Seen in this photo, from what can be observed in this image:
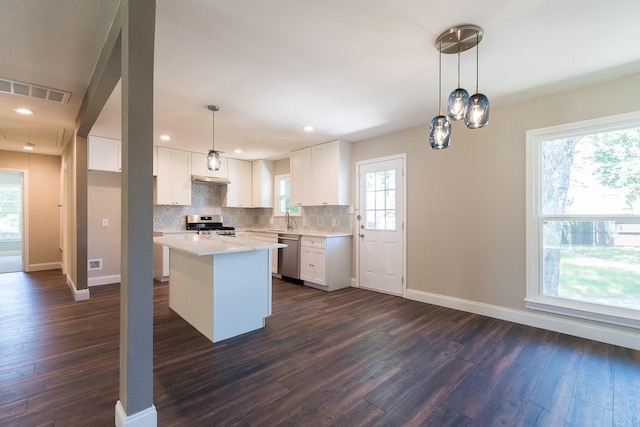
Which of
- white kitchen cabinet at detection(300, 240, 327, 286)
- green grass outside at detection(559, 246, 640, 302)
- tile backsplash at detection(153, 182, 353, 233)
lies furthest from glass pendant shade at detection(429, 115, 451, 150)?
tile backsplash at detection(153, 182, 353, 233)

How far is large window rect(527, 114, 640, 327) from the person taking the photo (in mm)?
2684

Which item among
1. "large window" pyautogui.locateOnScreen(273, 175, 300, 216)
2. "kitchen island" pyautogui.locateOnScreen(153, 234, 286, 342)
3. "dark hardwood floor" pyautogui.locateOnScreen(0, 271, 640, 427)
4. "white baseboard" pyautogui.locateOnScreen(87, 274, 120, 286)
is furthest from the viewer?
"large window" pyautogui.locateOnScreen(273, 175, 300, 216)

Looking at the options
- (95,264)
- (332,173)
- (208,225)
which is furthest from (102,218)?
(332,173)

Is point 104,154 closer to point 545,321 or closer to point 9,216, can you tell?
point 545,321

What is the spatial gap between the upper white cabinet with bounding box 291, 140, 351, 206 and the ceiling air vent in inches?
131

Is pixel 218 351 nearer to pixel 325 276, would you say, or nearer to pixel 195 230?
pixel 325 276

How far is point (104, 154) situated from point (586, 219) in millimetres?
6558

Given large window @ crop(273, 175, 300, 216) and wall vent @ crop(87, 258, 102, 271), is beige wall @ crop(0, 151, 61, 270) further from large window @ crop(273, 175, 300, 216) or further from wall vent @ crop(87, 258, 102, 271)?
large window @ crop(273, 175, 300, 216)

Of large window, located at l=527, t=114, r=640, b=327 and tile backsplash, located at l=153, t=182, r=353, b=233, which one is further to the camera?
tile backsplash, located at l=153, t=182, r=353, b=233

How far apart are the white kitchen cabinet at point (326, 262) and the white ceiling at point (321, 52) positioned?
203cm

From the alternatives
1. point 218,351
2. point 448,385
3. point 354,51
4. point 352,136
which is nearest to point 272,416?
point 218,351

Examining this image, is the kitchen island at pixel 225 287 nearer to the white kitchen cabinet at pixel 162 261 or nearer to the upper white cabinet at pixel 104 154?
the white kitchen cabinet at pixel 162 261

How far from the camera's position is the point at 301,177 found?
543 cm

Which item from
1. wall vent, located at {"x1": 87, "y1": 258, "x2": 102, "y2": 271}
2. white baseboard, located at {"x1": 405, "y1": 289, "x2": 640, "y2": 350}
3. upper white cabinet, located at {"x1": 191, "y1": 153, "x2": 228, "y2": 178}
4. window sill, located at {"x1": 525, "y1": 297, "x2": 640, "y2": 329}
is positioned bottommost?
white baseboard, located at {"x1": 405, "y1": 289, "x2": 640, "y2": 350}
